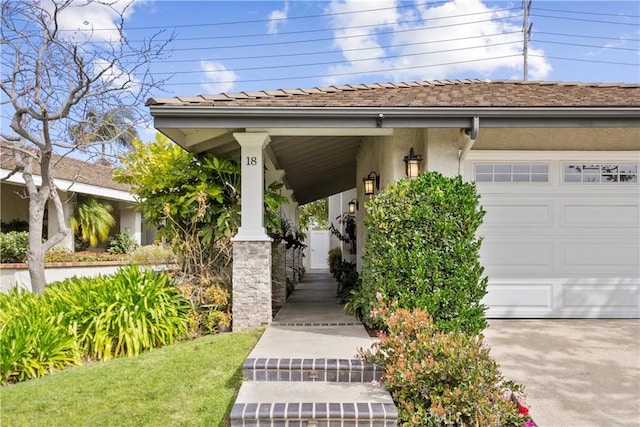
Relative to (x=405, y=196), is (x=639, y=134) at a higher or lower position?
higher

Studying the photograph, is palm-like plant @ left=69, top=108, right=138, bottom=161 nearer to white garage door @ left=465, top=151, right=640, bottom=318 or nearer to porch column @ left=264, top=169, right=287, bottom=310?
porch column @ left=264, top=169, right=287, bottom=310

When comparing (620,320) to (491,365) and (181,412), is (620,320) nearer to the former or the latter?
(491,365)

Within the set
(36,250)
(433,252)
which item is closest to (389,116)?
(433,252)

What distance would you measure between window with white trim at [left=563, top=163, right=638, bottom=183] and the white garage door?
2cm

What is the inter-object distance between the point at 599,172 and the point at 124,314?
867 centimetres

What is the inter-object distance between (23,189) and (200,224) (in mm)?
13330

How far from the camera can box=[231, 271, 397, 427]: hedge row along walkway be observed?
4145mm

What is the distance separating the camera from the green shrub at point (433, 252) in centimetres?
605

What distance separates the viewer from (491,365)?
4504 mm

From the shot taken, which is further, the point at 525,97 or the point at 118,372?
the point at 525,97

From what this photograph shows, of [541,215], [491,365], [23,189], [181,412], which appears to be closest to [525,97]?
[541,215]

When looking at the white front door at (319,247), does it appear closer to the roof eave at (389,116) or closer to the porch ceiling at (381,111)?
the porch ceiling at (381,111)

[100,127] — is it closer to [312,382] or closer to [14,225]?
[14,225]

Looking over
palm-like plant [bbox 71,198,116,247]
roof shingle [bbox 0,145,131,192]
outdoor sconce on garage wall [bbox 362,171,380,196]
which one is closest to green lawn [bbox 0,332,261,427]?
outdoor sconce on garage wall [bbox 362,171,380,196]
